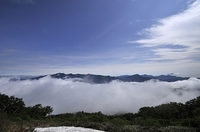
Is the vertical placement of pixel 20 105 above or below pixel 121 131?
below

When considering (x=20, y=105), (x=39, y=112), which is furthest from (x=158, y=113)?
(x=20, y=105)

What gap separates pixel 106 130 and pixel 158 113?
153 feet

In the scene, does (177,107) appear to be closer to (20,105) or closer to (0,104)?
(20,105)

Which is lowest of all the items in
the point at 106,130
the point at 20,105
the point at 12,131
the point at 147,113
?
the point at 147,113

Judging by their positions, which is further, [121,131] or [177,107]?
[177,107]

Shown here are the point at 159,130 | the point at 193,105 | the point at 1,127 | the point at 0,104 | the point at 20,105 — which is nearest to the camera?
the point at 1,127

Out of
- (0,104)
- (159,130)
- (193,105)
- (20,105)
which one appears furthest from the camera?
(193,105)

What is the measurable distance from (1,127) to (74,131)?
439 centimetres

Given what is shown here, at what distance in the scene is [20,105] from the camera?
42125 mm

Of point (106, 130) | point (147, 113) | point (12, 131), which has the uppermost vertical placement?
point (12, 131)

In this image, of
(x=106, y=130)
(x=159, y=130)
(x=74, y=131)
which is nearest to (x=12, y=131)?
(x=74, y=131)

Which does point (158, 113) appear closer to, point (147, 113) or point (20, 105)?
point (147, 113)

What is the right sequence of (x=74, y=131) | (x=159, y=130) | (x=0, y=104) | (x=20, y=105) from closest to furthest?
(x=74, y=131) → (x=159, y=130) → (x=0, y=104) → (x=20, y=105)

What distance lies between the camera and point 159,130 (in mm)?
10742
